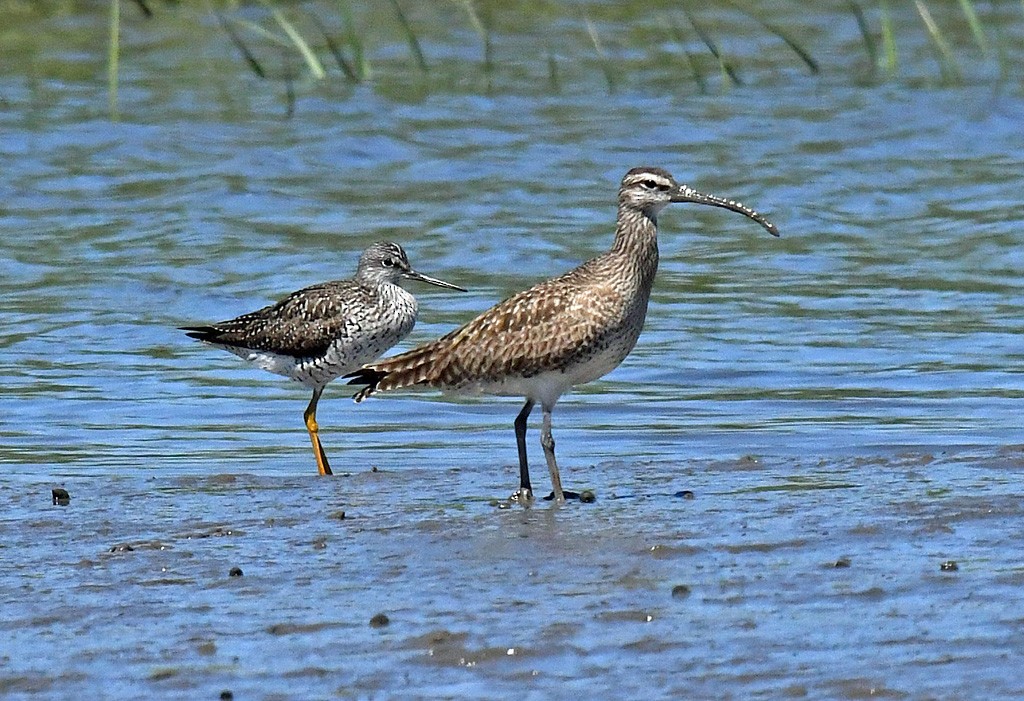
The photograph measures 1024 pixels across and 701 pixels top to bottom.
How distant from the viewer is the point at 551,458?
8930mm

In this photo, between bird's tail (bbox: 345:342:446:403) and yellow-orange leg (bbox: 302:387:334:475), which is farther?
yellow-orange leg (bbox: 302:387:334:475)

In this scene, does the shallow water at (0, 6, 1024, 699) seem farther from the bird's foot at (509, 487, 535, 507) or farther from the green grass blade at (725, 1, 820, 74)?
the green grass blade at (725, 1, 820, 74)

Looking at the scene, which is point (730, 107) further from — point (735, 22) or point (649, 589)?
point (649, 589)

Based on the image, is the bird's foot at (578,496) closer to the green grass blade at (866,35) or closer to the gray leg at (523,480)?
the gray leg at (523,480)

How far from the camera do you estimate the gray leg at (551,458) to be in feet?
28.8

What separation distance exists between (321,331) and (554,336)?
1963mm

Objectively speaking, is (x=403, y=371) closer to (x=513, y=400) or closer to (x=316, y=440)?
(x=316, y=440)

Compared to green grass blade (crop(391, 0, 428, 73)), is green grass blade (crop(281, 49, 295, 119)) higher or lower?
lower


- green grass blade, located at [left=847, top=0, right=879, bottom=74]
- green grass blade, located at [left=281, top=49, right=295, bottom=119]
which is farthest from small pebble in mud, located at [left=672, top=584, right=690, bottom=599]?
green grass blade, located at [left=281, top=49, right=295, bottom=119]

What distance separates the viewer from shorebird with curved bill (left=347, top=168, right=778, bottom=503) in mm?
9086

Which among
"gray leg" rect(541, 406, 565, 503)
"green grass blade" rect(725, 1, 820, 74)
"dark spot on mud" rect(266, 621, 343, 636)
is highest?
"dark spot on mud" rect(266, 621, 343, 636)

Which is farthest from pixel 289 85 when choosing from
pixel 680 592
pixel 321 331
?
pixel 680 592

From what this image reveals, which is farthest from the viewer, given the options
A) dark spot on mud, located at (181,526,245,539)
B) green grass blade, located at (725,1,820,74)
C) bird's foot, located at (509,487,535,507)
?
green grass blade, located at (725,1,820,74)

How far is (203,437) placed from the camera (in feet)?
34.6
